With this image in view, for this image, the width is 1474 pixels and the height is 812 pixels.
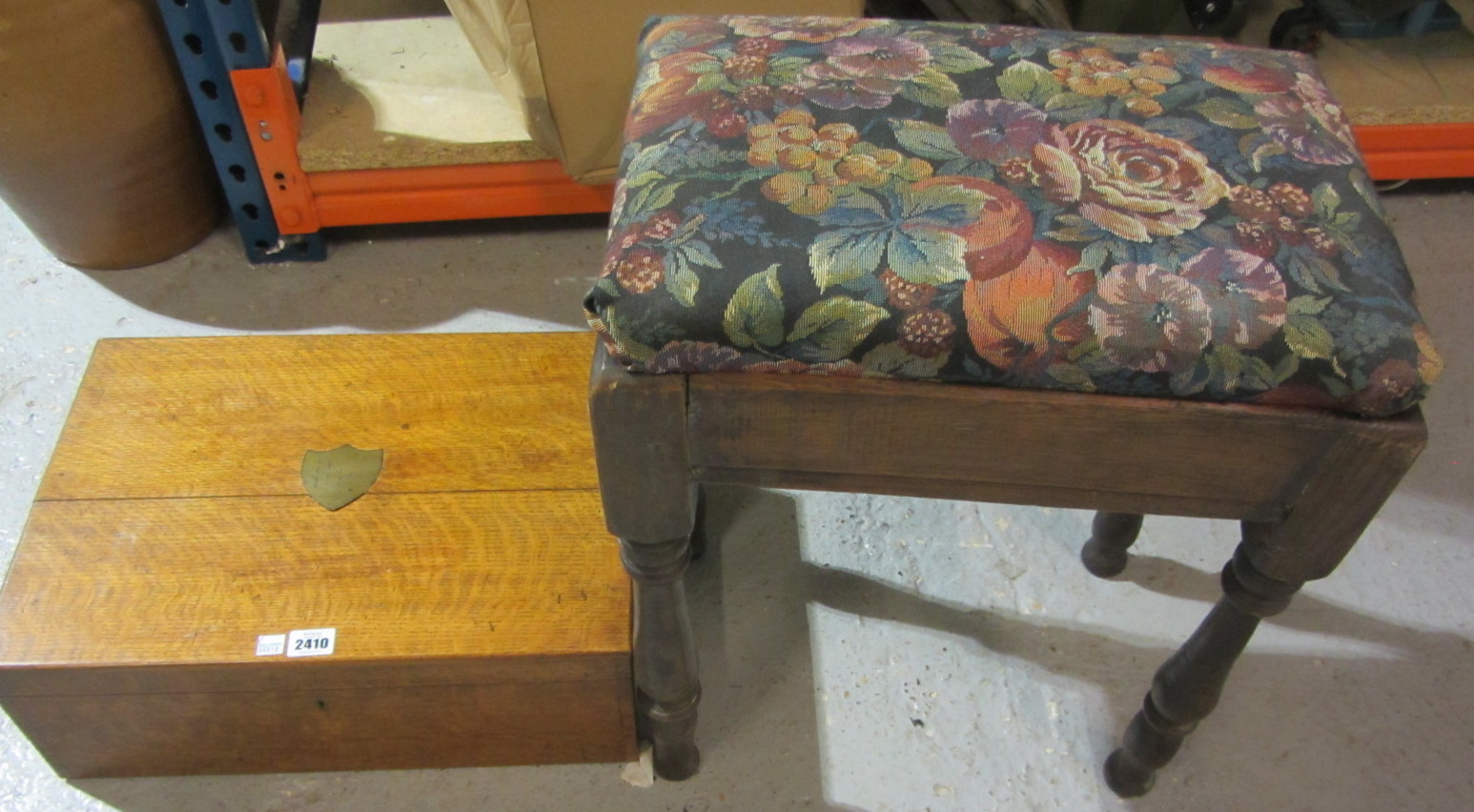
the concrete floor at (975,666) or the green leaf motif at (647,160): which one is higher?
the green leaf motif at (647,160)

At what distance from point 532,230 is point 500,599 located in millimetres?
755

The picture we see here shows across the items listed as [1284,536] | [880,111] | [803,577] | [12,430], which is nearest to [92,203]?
[12,430]

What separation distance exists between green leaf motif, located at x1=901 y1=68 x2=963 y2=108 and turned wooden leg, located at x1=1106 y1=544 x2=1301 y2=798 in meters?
0.35

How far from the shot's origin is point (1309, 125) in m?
0.73

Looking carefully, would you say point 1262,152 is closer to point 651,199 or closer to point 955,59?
point 955,59

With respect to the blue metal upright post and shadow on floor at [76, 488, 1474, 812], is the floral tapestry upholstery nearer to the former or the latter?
shadow on floor at [76, 488, 1474, 812]

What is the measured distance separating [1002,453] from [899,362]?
0.31 ft

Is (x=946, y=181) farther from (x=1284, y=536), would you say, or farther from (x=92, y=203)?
(x=92, y=203)

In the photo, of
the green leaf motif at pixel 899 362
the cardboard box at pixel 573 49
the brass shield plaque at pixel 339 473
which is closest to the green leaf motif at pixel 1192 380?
Result: the green leaf motif at pixel 899 362

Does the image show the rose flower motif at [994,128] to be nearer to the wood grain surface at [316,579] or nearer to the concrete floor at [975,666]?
the wood grain surface at [316,579]

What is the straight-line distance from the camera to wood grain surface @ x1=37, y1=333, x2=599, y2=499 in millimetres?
974

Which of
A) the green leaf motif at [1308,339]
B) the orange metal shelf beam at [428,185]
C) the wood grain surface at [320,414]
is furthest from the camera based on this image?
the orange metal shelf beam at [428,185]

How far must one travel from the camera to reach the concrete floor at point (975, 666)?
98cm

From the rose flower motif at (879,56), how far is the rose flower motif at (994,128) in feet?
0.18
